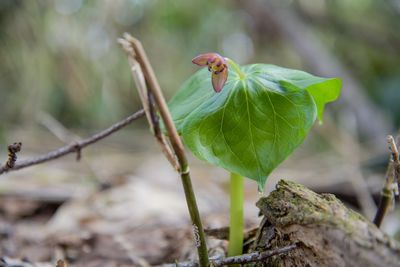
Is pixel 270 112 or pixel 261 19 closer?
pixel 270 112

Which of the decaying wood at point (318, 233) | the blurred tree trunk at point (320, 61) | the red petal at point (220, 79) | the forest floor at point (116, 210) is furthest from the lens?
the blurred tree trunk at point (320, 61)

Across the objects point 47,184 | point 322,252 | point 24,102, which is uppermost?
point 24,102

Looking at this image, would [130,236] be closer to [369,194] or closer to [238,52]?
[369,194]

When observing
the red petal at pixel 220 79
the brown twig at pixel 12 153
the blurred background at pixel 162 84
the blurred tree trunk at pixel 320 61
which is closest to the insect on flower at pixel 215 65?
the red petal at pixel 220 79

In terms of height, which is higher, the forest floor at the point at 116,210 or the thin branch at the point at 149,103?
the forest floor at the point at 116,210

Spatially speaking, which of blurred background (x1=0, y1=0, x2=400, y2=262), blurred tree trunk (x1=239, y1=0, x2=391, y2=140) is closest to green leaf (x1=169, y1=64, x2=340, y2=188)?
blurred background (x1=0, y1=0, x2=400, y2=262)

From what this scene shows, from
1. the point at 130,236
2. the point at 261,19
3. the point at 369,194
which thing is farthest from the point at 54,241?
the point at 261,19

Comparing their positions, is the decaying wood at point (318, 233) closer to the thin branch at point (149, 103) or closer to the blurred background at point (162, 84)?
the thin branch at point (149, 103)
